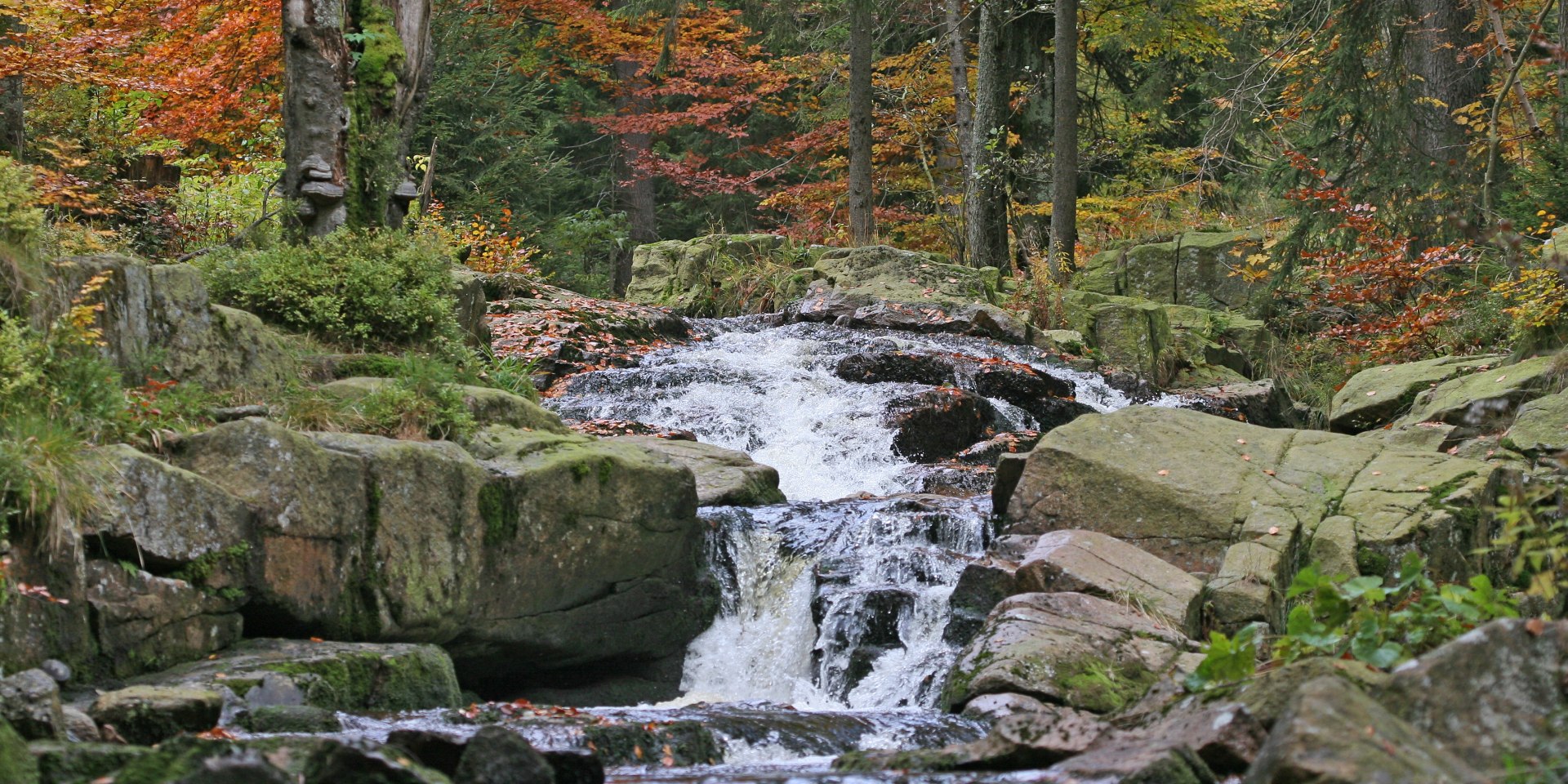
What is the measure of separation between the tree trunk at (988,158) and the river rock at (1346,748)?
1564 centimetres

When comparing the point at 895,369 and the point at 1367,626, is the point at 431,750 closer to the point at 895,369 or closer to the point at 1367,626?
the point at 1367,626

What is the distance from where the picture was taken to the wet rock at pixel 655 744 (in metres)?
5.45

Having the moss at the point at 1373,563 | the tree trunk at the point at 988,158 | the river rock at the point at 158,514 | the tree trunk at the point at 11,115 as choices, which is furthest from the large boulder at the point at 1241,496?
the tree trunk at the point at 988,158

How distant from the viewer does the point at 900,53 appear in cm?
2458

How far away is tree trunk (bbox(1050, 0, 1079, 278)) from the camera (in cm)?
1770

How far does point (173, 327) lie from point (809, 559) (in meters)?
4.22

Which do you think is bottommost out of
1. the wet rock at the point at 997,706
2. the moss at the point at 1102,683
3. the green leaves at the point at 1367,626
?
the wet rock at the point at 997,706

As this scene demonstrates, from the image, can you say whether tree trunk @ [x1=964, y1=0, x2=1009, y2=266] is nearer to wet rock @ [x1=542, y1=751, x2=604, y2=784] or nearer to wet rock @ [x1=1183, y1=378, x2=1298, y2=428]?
wet rock @ [x1=1183, y1=378, x2=1298, y2=428]

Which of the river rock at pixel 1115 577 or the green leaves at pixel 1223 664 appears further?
the river rock at pixel 1115 577

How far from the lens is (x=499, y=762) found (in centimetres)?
412

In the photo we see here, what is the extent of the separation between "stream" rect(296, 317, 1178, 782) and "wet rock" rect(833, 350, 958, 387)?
0.85 ft

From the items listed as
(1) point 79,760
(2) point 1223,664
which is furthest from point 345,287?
(2) point 1223,664

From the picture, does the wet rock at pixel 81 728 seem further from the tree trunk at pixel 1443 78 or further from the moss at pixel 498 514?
the tree trunk at pixel 1443 78

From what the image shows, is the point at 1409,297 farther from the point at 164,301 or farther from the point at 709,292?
the point at 164,301
